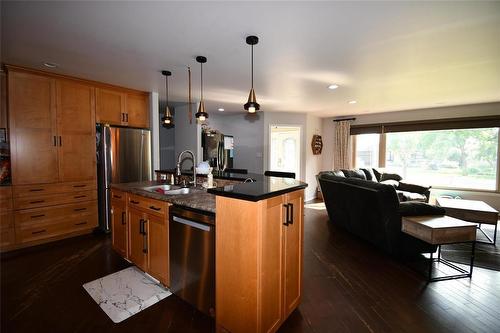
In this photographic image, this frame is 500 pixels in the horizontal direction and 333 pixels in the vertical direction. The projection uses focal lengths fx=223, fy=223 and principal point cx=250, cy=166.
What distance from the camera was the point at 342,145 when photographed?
253 inches

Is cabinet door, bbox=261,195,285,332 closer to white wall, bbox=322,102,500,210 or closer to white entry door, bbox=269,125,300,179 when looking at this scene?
white wall, bbox=322,102,500,210

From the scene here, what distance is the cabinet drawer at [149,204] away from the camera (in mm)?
1971

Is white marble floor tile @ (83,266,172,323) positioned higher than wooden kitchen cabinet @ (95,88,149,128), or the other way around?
wooden kitchen cabinet @ (95,88,149,128)

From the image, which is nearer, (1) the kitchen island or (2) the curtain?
(1) the kitchen island

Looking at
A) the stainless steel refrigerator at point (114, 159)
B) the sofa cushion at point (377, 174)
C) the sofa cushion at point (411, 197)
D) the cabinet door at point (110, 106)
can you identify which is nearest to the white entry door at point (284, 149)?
the sofa cushion at point (377, 174)

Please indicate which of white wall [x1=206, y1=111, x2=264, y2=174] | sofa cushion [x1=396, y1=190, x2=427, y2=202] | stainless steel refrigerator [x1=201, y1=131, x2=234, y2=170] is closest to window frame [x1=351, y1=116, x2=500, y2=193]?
sofa cushion [x1=396, y1=190, x2=427, y2=202]

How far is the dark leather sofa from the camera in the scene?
266 cm

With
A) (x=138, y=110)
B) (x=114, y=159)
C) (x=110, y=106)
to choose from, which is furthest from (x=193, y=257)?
(x=138, y=110)

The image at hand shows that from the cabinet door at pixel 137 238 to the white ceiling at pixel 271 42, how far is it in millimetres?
1728

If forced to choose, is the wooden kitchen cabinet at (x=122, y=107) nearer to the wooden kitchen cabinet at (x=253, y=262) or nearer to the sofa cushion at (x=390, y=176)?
the wooden kitchen cabinet at (x=253, y=262)

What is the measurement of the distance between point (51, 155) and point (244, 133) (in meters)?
4.15

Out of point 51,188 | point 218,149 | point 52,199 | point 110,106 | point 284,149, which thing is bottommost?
point 52,199

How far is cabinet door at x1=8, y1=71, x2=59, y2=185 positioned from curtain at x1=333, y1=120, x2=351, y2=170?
628 cm

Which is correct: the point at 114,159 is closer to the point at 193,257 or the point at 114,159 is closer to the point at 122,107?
the point at 122,107
